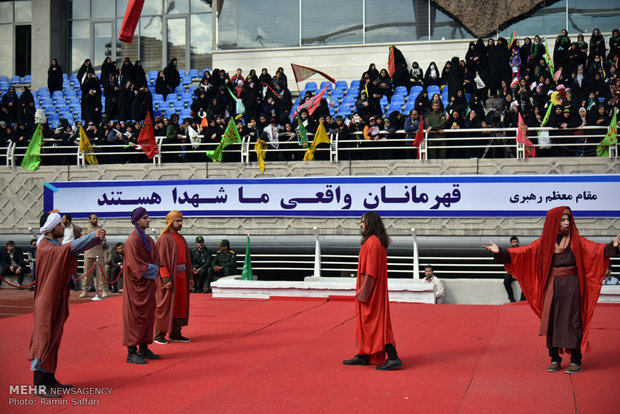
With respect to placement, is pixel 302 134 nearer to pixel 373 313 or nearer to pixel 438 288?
pixel 438 288

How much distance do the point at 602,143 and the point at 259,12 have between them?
11212 millimetres

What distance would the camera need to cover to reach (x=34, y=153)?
16281 millimetres

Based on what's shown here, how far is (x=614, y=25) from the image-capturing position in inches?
724

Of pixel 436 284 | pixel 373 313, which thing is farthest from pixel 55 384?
pixel 436 284

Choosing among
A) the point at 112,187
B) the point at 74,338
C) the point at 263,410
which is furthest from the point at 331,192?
the point at 263,410

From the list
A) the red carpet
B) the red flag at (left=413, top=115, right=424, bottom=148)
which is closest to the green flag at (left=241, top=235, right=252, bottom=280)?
the red carpet

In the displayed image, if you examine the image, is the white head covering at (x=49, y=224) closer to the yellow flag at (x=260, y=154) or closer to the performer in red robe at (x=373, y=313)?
the performer in red robe at (x=373, y=313)

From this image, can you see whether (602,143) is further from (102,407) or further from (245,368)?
(102,407)

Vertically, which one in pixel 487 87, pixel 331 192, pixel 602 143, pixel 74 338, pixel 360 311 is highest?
pixel 487 87

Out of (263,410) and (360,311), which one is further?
(360,311)

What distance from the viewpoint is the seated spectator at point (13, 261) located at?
15656 millimetres

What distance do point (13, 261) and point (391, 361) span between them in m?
11.5

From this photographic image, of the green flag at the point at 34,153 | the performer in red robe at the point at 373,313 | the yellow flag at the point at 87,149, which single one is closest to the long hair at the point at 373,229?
the performer in red robe at the point at 373,313

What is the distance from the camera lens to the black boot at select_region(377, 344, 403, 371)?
22.6ft
